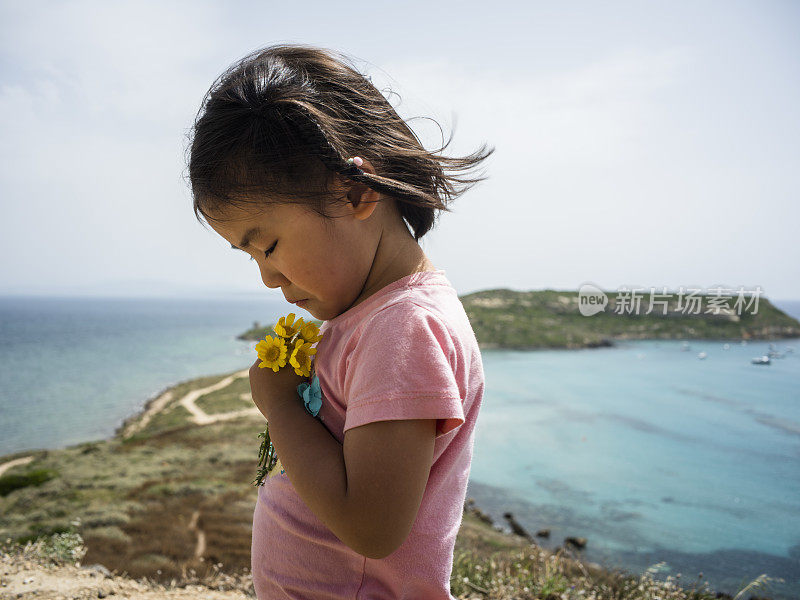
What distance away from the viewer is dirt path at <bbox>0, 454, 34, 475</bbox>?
1695cm

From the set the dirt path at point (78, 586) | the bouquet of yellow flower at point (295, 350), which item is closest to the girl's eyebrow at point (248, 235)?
the bouquet of yellow flower at point (295, 350)

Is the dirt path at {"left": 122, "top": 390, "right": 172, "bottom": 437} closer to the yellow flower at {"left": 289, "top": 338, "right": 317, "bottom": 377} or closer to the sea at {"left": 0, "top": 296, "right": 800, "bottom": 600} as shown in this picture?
the sea at {"left": 0, "top": 296, "right": 800, "bottom": 600}

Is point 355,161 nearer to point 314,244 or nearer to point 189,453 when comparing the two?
point 314,244

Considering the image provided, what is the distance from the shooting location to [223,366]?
46.8 meters

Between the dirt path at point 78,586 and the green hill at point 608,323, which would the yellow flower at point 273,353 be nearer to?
the dirt path at point 78,586

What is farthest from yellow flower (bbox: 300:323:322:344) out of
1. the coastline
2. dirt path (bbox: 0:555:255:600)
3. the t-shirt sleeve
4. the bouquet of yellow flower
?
the coastline

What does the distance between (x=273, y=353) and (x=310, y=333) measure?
0.10m

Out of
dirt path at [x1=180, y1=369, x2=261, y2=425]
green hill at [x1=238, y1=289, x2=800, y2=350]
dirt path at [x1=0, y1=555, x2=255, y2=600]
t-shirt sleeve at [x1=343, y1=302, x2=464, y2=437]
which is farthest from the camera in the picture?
green hill at [x1=238, y1=289, x2=800, y2=350]

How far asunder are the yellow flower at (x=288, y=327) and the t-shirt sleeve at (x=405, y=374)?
28 cm

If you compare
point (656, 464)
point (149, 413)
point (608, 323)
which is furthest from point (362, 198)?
point (608, 323)

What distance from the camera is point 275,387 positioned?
1192 mm

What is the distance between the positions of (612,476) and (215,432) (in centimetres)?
1414

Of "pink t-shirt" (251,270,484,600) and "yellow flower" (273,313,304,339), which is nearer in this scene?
"pink t-shirt" (251,270,484,600)

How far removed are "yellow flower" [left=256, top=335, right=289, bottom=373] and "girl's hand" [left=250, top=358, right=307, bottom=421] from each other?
0.01 m
